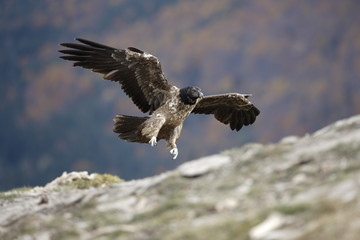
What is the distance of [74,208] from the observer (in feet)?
21.6

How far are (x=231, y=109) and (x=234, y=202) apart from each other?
6.94 m

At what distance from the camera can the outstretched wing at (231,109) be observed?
460 inches

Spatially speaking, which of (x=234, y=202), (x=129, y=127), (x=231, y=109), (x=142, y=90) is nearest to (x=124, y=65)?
(x=142, y=90)

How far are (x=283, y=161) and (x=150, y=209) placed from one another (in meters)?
1.56

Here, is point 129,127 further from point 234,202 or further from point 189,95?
point 234,202

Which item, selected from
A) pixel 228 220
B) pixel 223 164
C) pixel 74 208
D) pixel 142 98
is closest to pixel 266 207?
pixel 228 220

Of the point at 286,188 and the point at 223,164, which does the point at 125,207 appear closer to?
the point at 223,164

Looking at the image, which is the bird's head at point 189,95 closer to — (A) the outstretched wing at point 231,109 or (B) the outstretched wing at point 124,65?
(B) the outstretched wing at point 124,65

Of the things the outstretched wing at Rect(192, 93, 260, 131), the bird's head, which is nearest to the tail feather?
the bird's head

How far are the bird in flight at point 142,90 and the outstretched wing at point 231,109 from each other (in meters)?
1.21

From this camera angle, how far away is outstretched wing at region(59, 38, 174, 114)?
1026 centimetres

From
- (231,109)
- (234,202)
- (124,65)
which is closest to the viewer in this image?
(234,202)

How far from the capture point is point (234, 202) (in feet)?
17.9

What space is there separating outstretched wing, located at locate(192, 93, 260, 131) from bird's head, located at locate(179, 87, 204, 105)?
1.23 meters
